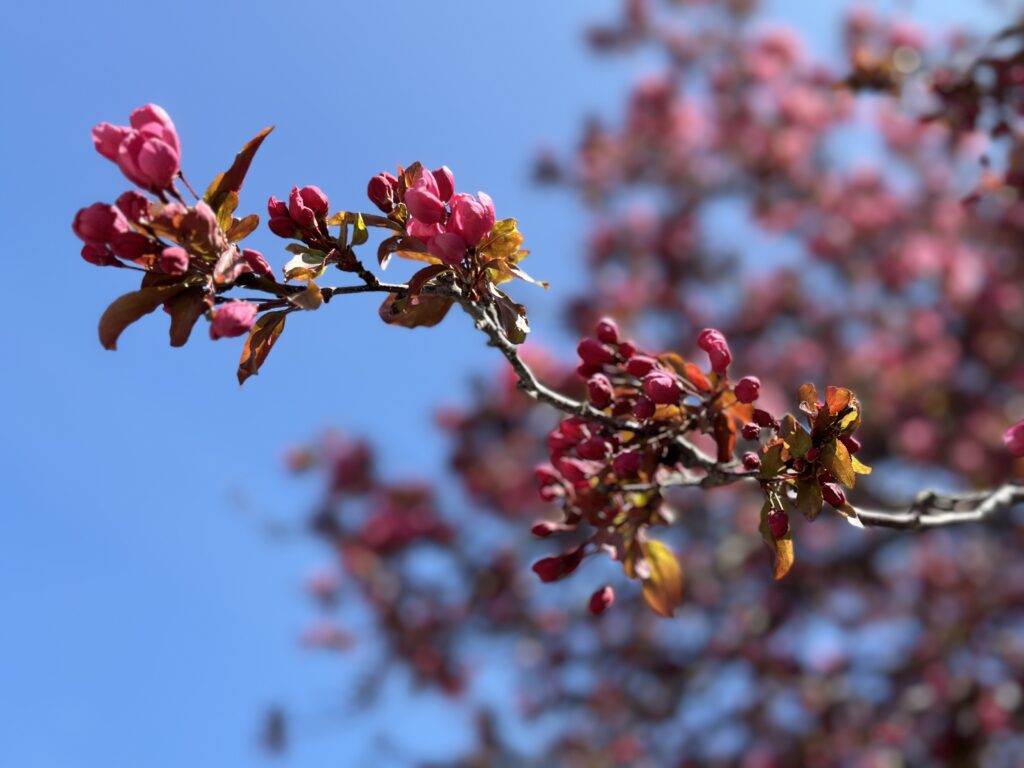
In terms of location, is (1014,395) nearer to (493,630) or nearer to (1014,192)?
(493,630)

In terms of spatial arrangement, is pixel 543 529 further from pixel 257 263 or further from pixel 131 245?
pixel 131 245

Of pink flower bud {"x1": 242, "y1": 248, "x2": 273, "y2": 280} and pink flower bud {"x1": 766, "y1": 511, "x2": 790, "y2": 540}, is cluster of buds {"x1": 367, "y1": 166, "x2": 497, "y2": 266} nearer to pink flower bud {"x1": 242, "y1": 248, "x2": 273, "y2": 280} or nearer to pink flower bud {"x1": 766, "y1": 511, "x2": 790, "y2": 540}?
pink flower bud {"x1": 242, "y1": 248, "x2": 273, "y2": 280}

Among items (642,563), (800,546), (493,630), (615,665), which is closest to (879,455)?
(800,546)

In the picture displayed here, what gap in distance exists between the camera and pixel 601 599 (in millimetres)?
1554

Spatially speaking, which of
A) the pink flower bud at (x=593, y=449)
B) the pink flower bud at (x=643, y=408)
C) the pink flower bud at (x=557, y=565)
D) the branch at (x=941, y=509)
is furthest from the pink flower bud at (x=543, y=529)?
the branch at (x=941, y=509)

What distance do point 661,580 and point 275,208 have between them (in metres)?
0.91

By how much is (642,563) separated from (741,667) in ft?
13.5

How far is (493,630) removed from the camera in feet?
18.6

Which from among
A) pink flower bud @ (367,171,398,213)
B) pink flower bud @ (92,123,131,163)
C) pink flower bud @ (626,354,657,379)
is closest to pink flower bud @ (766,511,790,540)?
pink flower bud @ (626,354,657,379)

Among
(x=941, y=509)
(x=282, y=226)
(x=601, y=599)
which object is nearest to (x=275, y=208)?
(x=282, y=226)

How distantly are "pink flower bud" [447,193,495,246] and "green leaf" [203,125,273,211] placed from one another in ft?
0.88

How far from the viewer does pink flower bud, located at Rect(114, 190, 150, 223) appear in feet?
3.48

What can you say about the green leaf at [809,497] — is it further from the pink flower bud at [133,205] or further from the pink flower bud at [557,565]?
the pink flower bud at [133,205]

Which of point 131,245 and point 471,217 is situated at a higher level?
point 471,217
